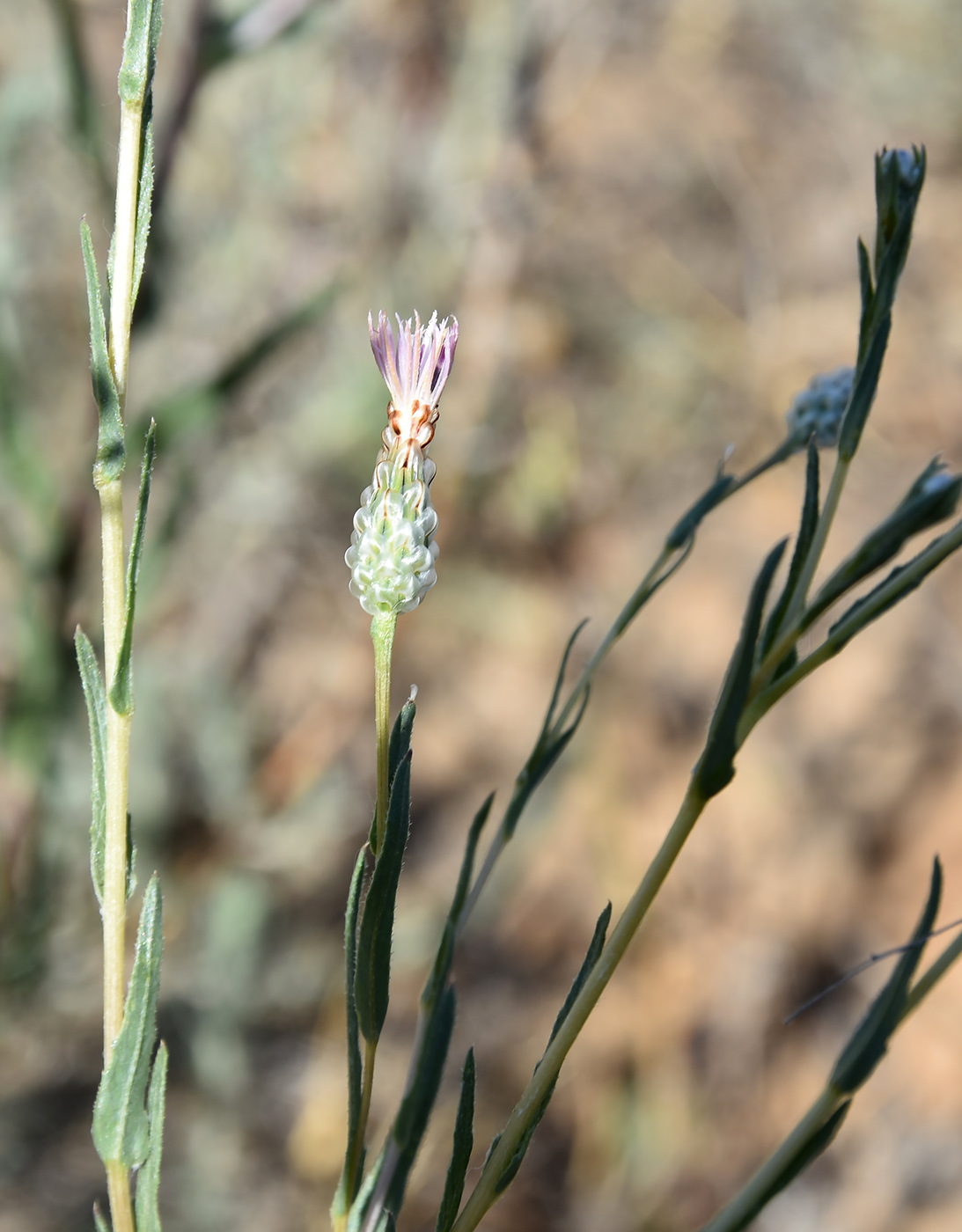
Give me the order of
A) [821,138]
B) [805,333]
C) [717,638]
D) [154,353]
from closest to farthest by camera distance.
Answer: [154,353] < [717,638] < [805,333] < [821,138]

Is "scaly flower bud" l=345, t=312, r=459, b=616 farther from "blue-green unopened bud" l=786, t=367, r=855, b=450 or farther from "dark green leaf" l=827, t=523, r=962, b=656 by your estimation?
"blue-green unopened bud" l=786, t=367, r=855, b=450

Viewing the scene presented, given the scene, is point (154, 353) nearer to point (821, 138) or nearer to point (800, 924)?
point (800, 924)

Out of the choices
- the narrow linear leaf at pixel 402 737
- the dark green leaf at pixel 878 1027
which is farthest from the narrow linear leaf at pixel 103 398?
the dark green leaf at pixel 878 1027

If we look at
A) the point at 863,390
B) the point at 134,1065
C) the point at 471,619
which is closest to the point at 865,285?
the point at 863,390

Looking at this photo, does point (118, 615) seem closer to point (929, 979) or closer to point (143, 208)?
point (143, 208)

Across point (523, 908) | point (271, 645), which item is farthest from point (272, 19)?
point (523, 908)

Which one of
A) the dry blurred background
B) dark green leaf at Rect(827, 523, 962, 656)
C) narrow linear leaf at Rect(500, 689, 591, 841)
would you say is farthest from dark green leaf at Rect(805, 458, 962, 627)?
the dry blurred background

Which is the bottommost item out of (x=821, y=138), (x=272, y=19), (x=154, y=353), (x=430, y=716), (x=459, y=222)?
(x=430, y=716)
